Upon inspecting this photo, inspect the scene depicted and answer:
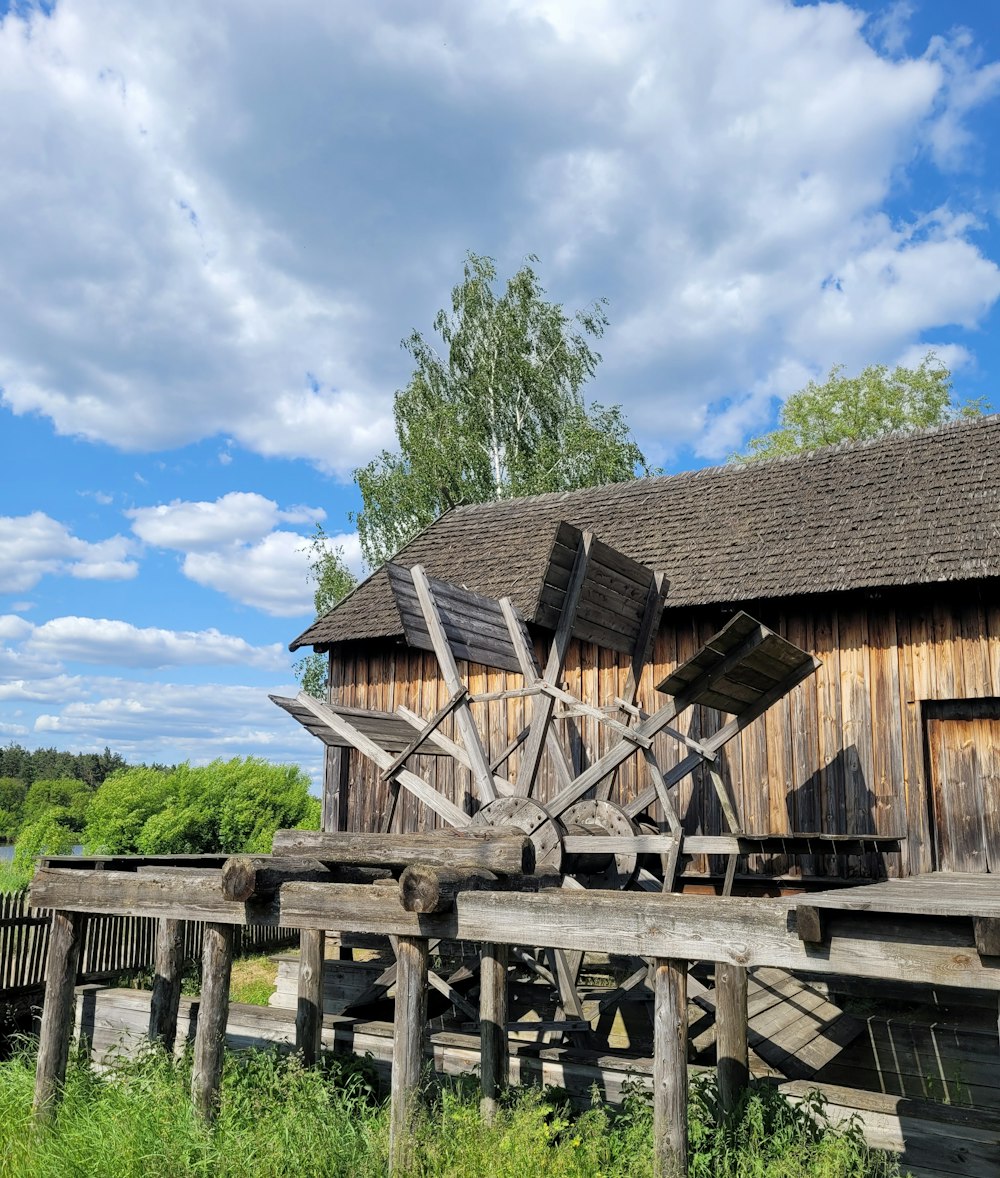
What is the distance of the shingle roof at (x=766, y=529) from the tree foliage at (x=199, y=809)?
8173mm

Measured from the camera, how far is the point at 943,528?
9.52 metres

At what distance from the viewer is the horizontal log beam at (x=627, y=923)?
12.4 ft

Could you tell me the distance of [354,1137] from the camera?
16.6 feet

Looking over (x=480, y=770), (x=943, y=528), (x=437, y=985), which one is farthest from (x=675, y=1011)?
(x=943, y=528)

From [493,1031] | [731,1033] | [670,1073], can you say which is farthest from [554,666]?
[670,1073]

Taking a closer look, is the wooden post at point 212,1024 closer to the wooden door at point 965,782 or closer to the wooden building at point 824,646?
the wooden building at point 824,646

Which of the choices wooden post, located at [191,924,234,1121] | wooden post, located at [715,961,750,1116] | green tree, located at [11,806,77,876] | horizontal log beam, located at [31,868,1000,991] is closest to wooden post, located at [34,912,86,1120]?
horizontal log beam, located at [31,868,1000,991]

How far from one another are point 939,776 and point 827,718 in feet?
3.49

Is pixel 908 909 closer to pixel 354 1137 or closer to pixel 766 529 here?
pixel 354 1137

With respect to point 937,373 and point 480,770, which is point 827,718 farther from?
point 937,373

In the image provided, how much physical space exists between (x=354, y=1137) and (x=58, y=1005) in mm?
2157

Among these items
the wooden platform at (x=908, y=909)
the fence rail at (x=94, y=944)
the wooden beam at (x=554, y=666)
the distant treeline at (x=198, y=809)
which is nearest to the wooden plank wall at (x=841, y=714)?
the wooden beam at (x=554, y=666)

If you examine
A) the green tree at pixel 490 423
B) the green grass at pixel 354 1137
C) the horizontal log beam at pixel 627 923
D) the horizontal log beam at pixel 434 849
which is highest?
the green tree at pixel 490 423

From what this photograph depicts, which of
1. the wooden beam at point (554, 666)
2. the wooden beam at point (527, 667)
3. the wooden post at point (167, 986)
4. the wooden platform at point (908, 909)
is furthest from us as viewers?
the wooden beam at point (527, 667)
